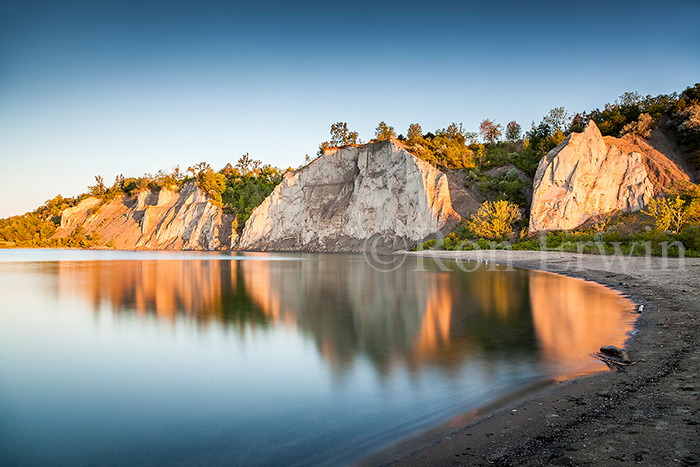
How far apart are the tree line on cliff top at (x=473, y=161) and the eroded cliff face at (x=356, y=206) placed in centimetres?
416

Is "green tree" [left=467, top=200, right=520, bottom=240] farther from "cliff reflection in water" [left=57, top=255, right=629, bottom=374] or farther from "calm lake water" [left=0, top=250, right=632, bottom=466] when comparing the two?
"calm lake water" [left=0, top=250, right=632, bottom=466]

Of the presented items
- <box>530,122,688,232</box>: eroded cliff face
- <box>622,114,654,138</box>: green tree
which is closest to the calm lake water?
Result: <box>530,122,688,232</box>: eroded cliff face

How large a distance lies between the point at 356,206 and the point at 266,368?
53331mm

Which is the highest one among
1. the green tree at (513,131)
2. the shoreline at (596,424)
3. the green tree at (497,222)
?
the green tree at (513,131)

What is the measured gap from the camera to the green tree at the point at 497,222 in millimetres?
43094

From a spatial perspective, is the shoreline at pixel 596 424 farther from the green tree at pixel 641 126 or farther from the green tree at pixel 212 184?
the green tree at pixel 212 184

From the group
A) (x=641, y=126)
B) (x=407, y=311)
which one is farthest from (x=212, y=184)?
(x=407, y=311)

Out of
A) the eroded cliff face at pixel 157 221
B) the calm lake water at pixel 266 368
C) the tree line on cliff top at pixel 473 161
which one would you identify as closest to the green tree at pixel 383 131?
the tree line on cliff top at pixel 473 161

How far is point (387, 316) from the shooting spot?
1228 centimetres

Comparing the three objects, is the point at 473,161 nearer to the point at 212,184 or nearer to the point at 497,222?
the point at 497,222

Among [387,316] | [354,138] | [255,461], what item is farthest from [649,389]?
[354,138]

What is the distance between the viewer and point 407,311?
1305 cm

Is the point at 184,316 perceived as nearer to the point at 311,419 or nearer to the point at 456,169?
the point at 311,419

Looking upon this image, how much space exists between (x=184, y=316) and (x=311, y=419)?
8.87 meters
